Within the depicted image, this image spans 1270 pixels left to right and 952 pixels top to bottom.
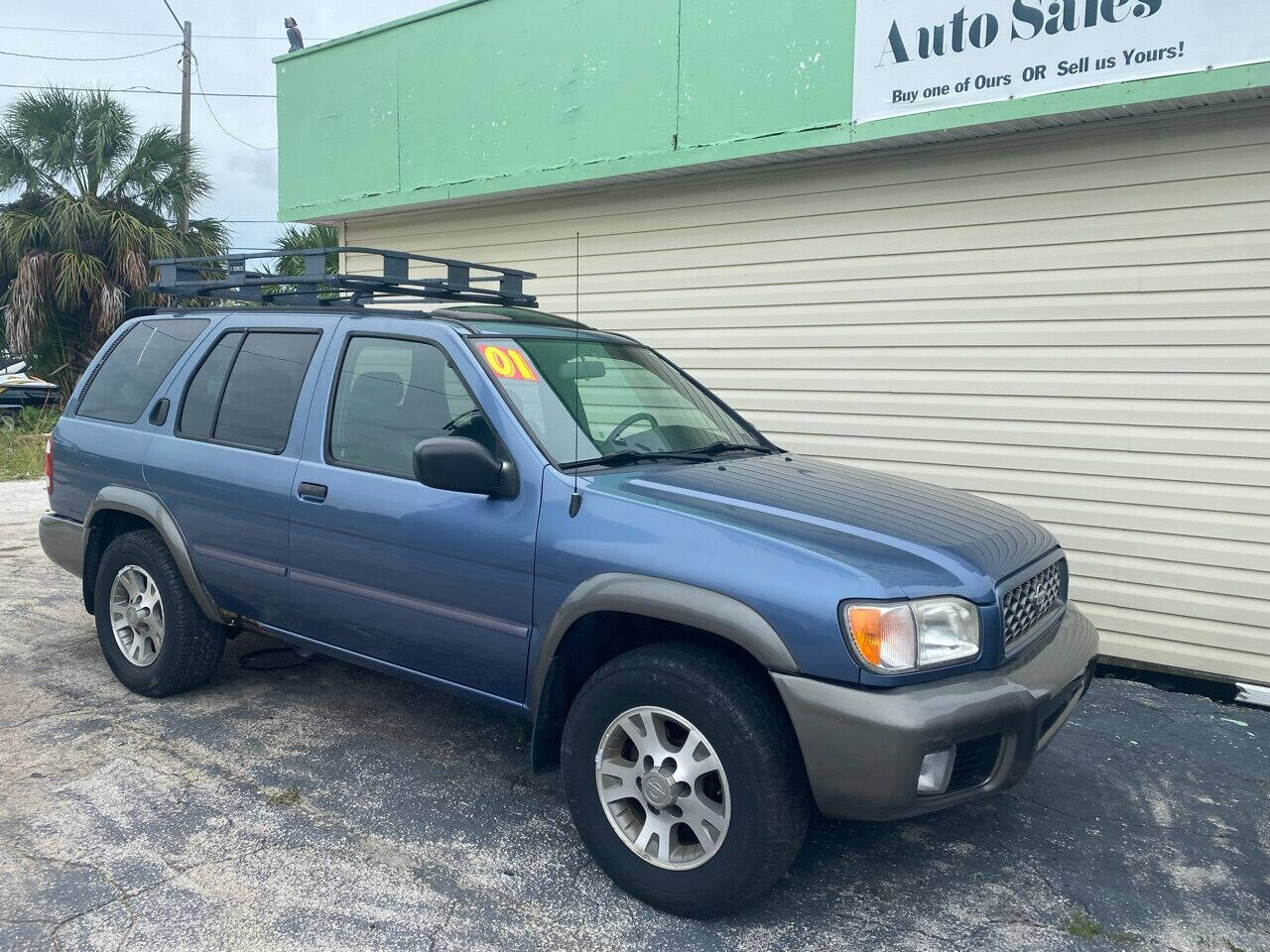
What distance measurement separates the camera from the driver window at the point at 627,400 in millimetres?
3688

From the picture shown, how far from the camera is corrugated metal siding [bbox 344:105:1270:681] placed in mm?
5043

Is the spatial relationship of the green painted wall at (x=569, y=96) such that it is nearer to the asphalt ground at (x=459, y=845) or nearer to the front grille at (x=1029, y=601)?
the front grille at (x=1029, y=601)

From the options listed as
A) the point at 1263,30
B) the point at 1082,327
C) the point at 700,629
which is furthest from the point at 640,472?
the point at 1263,30

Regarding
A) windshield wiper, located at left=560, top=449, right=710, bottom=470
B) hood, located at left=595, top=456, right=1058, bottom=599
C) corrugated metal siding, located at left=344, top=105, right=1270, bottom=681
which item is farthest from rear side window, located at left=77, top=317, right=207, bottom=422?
corrugated metal siding, located at left=344, top=105, right=1270, bottom=681

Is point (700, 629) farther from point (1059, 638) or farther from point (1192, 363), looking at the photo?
point (1192, 363)

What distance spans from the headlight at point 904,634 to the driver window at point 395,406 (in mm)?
1401

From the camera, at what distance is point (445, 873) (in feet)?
10.5

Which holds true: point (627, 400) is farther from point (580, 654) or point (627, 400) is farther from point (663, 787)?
point (663, 787)

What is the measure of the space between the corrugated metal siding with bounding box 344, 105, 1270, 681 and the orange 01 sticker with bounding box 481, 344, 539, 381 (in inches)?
123

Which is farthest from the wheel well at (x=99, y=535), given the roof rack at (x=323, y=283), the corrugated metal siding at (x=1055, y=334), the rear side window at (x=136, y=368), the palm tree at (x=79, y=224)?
the palm tree at (x=79, y=224)

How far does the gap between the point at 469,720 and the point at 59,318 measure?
38.3ft

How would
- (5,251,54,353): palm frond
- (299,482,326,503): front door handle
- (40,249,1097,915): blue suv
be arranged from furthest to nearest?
(5,251,54,353): palm frond → (299,482,326,503): front door handle → (40,249,1097,915): blue suv

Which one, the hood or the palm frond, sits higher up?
the palm frond

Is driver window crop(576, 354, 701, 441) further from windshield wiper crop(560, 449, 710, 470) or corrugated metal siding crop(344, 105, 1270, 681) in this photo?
corrugated metal siding crop(344, 105, 1270, 681)
